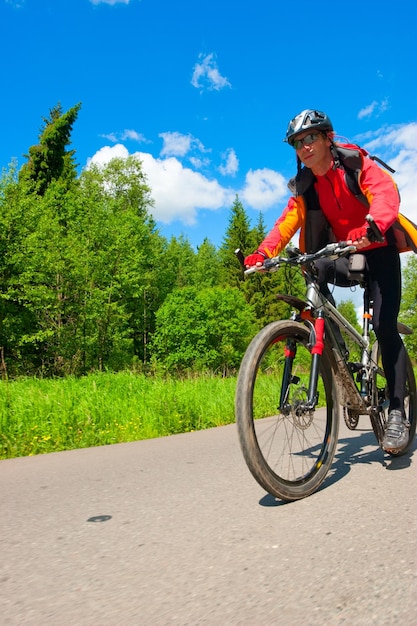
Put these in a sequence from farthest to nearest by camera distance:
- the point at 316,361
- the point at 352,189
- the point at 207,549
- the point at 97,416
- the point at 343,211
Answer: the point at 97,416
the point at 343,211
the point at 352,189
the point at 316,361
the point at 207,549

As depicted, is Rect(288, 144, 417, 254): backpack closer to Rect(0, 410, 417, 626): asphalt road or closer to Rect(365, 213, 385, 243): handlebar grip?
Rect(365, 213, 385, 243): handlebar grip

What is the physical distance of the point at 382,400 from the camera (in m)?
3.54

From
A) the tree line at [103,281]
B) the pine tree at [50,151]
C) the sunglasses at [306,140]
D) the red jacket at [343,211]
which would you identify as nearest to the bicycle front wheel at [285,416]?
the red jacket at [343,211]

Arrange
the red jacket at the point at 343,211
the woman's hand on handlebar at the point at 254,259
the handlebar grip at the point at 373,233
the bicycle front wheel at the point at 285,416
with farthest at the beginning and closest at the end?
1. the woman's hand on handlebar at the point at 254,259
2. the red jacket at the point at 343,211
3. the handlebar grip at the point at 373,233
4. the bicycle front wheel at the point at 285,416

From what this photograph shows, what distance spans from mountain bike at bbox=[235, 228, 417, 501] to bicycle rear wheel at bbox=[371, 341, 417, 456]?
0.04 meters

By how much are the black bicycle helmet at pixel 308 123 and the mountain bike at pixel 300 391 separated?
710 mm

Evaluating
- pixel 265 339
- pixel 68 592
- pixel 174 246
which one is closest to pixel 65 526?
pixel 68 592

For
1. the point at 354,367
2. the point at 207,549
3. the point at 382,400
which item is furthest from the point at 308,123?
the point at 207,549

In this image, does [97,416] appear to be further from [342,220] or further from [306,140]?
[306,140]

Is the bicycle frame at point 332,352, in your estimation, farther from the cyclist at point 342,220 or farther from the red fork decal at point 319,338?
the cyclist at point 342,220

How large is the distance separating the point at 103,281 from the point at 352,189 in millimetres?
34571

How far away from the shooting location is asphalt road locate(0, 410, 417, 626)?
1518 millimetres

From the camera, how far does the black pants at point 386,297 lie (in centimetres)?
339

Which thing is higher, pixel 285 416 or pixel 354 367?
pixel 354 367
